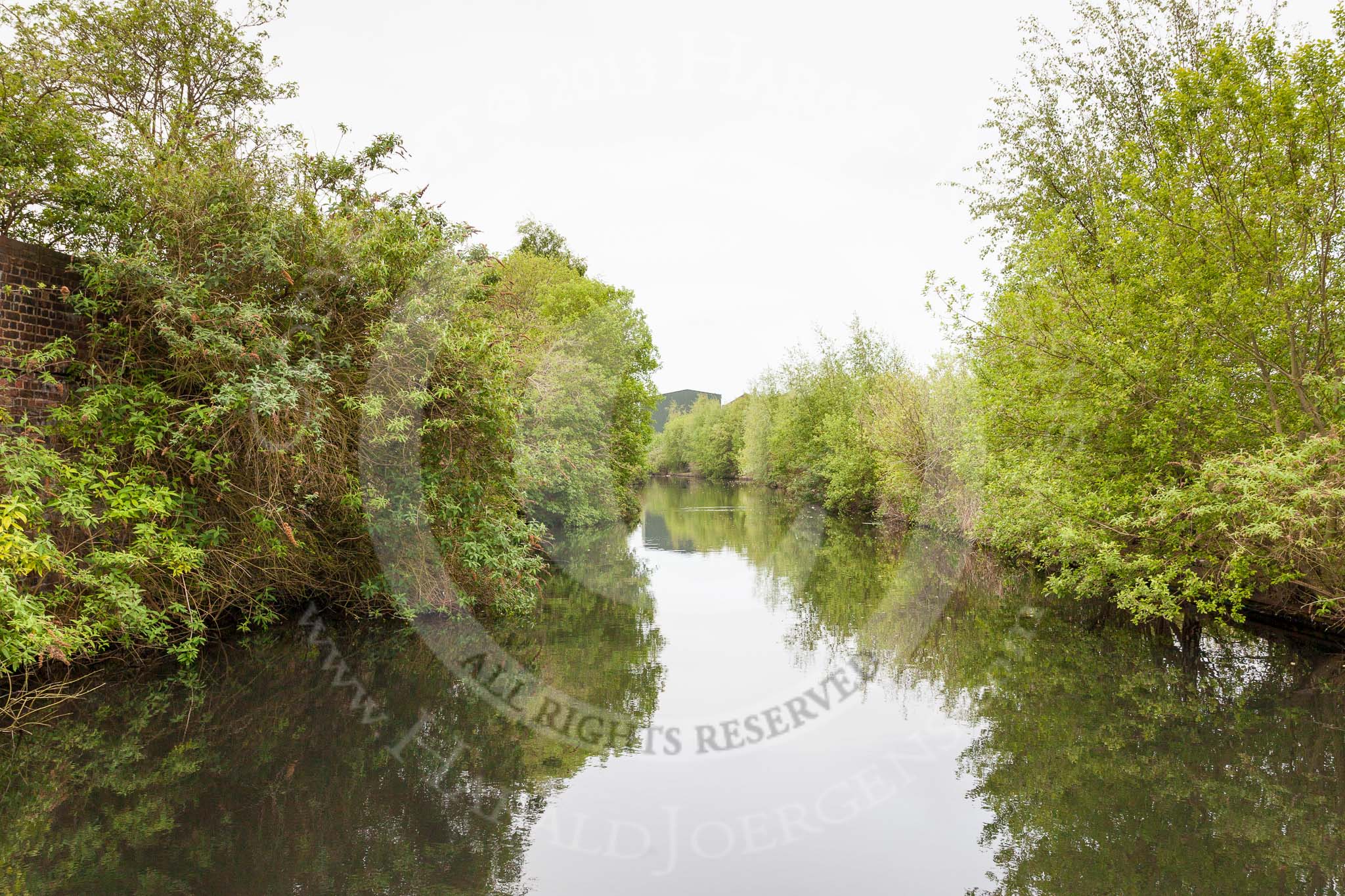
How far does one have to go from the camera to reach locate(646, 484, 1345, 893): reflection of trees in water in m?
4.51

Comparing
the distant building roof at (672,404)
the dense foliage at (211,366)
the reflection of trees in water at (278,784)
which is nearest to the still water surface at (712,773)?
the reflection of trees in water at (278,784)

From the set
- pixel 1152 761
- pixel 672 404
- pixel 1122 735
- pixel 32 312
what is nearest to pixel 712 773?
pixel 1152 761

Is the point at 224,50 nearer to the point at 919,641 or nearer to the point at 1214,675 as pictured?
the point at 919,641

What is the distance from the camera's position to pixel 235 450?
8.66m

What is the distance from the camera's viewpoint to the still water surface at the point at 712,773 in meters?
4.36

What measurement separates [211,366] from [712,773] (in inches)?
283

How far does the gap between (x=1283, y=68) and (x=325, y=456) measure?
12619 millimetres

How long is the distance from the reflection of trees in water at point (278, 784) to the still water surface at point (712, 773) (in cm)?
3

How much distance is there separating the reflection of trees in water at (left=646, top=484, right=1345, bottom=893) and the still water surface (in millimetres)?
28

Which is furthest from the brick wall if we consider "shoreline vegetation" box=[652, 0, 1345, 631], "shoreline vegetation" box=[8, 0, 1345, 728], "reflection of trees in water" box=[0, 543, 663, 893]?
"shoreline vegetation" box=[652, 0, 1345, 631]

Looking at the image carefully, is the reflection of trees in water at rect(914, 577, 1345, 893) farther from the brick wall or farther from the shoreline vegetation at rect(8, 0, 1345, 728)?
the brick wall

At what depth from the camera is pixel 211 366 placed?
836cm

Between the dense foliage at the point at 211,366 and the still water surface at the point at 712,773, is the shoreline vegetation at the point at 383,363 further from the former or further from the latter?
the still water surface at the point at 712,773

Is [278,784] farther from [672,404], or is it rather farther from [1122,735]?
[672,404]
